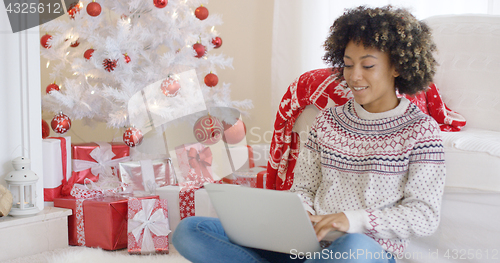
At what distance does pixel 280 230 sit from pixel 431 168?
332 mm

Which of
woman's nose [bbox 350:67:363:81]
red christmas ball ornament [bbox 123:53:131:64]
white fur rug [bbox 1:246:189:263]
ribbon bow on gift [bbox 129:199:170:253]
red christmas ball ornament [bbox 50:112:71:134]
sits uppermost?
red christmas ball ornament [bbox 123:53:131:64]

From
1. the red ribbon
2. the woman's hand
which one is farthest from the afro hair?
the red ribbon

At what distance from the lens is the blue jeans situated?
68cm

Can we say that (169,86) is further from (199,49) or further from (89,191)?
(89,191)

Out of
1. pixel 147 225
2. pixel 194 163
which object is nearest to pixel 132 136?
pixel 194 163

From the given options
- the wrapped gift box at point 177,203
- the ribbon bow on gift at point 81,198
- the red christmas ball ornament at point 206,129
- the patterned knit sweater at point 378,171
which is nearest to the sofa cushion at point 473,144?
the patterned knit sweater at point 378,171

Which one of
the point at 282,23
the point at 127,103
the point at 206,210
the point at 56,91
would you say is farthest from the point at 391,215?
the point at 282,23

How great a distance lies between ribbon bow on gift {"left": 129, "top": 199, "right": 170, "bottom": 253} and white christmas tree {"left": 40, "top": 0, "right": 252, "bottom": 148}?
40 centimetres

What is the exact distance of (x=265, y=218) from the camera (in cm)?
72

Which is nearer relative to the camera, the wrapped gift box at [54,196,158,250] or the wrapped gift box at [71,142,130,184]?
the wrapped gift box at [54,196,158,250]

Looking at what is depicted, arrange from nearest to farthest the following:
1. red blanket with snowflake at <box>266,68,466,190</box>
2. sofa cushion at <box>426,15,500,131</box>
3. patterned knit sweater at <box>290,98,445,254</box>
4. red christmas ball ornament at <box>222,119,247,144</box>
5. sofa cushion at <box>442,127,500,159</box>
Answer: patterned knit sweater at <box>290,98,445,254</box> < sofa cushion at <box>442,127,500,159</box> < red blanket with snowflake at <box>266,68,466,190</box> < sofa cushion at <box>426,15,500,131</box> < red christmas ball ornament at <box>222,119,247,144</box>

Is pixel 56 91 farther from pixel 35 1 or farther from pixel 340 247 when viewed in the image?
pixel 340 247

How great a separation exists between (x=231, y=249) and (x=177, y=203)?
0.77m

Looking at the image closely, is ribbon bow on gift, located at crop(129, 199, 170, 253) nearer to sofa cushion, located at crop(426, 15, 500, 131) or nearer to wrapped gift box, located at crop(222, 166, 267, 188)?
wrapped gift box, located at crop(222, 166, 267, 188)
